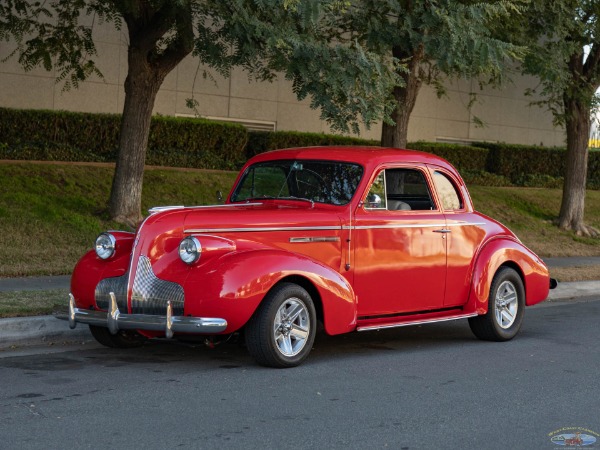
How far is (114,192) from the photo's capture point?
15.8 meters

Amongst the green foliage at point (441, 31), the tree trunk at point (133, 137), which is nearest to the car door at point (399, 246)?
the green foliage at point (441, 31)

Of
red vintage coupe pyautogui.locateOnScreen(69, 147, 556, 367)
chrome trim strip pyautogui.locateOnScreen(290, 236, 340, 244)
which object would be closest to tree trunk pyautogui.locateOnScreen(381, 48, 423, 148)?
red vintage coupe pyautogui.locateOnScreen(69, 147, 556, 367)

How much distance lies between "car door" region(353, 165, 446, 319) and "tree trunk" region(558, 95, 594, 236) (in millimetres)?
13555

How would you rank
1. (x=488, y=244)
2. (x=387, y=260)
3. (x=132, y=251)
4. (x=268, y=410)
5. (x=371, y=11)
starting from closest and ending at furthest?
(x=268, y=410) → (x=132, y=251) → (x=387, y=260) → (x=488, y=244) → (x=371, y=11)

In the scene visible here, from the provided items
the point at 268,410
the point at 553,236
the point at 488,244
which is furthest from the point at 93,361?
the point at 553,236

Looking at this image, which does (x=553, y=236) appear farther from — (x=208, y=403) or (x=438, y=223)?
(x=208, y=403)

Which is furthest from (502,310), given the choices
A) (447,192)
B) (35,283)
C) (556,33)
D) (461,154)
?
(461,154)

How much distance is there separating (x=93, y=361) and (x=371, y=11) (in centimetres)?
713

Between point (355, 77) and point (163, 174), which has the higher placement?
point (355, 77)

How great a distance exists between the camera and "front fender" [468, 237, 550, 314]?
9758 millimetres

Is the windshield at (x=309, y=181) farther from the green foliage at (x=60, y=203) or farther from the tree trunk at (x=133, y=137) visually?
the tree trunk at (x=133, y=137)

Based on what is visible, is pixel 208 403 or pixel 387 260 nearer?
pixel 208 403

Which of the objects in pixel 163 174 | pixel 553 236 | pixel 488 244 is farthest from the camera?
pixel 553 236

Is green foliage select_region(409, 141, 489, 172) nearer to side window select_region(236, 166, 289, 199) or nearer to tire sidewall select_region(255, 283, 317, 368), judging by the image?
side window select_region(236, 166, 289, 199)
